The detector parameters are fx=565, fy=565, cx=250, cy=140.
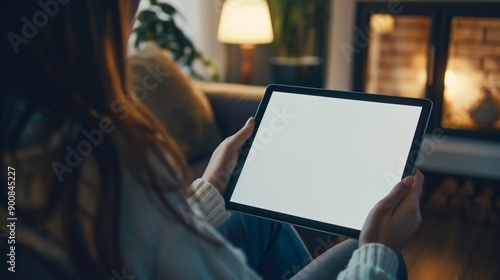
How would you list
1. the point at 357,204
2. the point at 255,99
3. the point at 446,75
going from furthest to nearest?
1. the point at 446,75
2. the point at 255,99
3. the point at 357,204

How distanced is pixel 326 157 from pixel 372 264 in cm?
27

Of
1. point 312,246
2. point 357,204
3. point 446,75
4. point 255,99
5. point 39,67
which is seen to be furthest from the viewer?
point 446,75

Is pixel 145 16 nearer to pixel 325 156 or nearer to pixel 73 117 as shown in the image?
pixel 325 156

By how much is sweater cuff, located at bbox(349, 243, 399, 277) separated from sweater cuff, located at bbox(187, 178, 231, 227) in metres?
0.26

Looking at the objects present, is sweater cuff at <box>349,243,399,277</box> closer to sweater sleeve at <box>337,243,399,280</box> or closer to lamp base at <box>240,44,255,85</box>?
sweater sleeve at <box>337,243,399,280</box>

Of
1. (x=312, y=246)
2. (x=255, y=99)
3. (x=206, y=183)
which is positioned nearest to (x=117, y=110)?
(x=206, y=183)

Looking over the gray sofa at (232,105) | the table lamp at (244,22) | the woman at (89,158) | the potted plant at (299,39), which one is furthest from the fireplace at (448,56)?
the woman at (89,158)

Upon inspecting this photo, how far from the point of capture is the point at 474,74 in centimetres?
268

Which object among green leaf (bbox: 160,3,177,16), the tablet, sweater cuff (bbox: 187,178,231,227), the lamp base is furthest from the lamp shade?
sweater cuff (bbox: 187,178,231,227)

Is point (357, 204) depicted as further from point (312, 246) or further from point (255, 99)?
point (255, 99)

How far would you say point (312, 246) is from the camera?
1.41 m

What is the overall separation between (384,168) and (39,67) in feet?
A: 1.87

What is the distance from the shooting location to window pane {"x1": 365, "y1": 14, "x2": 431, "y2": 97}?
280cm

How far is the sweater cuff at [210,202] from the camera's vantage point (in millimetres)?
907
